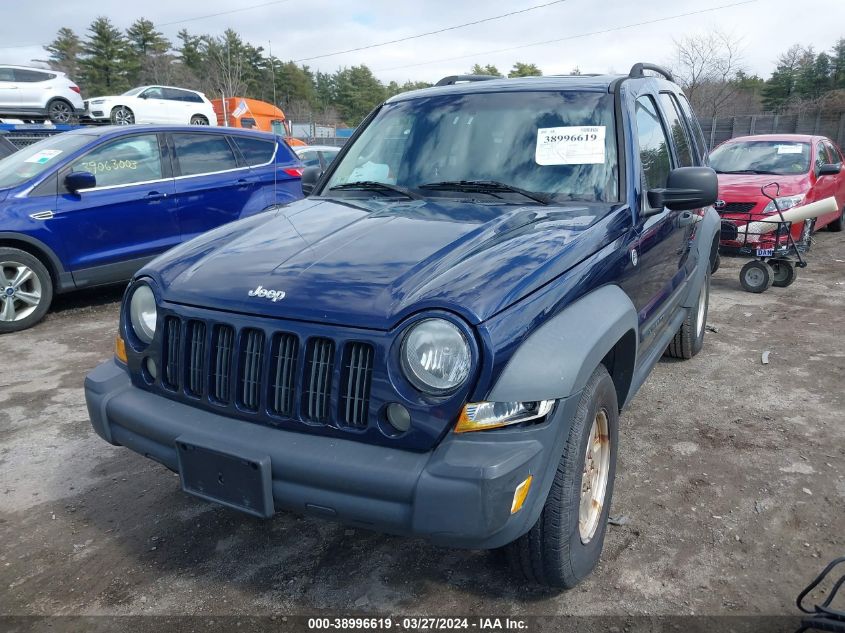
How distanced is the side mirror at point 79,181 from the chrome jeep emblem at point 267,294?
15.4 ft

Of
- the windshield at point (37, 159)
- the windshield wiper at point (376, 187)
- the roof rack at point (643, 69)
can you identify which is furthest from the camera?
the windshield at point (37, 159)

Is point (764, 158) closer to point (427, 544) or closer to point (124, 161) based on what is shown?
point (124, 161)

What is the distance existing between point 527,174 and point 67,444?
3.00 meters

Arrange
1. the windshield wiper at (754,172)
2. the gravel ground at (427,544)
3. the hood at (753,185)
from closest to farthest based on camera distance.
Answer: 1. the gravel ground at (427,544)
2. the hood at (753,185)
3. the windshield wiper at (754,172)

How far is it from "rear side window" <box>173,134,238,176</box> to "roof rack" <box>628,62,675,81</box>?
4.77 m

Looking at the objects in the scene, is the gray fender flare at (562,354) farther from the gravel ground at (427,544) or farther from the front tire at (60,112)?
the front tire at (60,112)

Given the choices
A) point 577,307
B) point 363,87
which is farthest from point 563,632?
point 363,87

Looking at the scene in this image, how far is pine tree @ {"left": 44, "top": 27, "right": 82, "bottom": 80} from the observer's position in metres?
57.0

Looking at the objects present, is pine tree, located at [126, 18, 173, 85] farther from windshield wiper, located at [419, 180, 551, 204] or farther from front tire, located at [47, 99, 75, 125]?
windshield wiper, located at [419, 180, 551, 204]

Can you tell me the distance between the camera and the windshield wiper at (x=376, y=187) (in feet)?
10.7

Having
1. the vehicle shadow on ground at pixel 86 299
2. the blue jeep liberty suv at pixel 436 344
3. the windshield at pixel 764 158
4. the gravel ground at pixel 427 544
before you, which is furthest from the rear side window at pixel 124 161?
the windshield at pixel 764 158

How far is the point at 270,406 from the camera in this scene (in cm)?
224

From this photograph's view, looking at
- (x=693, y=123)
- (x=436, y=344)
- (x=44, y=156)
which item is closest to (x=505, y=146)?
(x=436, y=344)

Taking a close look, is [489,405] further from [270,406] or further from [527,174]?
[527,174]
